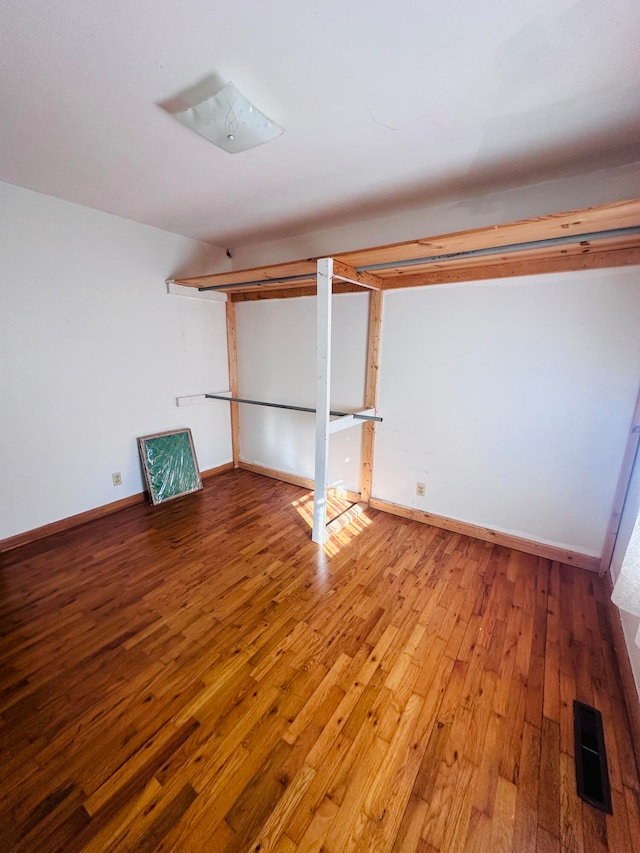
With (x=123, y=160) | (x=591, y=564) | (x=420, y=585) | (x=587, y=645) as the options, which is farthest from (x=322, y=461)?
(x=123, y=160)

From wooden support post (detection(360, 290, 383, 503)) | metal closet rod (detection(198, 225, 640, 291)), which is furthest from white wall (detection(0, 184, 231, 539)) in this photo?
wooden support post (detection(360, 290, 383, 503))

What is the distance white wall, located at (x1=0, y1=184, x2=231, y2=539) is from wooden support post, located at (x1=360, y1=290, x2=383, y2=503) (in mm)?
1856

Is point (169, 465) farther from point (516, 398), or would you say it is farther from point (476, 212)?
point (476, 212)

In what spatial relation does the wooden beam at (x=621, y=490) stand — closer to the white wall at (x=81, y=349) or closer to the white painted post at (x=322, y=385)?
the white painted post at (x=322, y=385)

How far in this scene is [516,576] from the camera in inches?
89.0

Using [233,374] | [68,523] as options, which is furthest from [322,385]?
[68,523]

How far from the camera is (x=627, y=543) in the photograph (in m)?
1.79

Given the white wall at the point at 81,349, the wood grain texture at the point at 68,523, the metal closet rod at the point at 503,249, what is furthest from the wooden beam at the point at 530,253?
the wood grain texture at the point at 68,523

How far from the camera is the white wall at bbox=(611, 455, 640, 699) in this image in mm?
1502

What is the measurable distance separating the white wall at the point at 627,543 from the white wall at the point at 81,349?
363 centimetres

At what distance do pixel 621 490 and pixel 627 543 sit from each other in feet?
1.65

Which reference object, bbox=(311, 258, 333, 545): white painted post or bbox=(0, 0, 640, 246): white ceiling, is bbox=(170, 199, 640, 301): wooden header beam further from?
bbox=(0, 0, 640, 246): white ceiling

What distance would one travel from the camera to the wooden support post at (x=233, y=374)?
385cm

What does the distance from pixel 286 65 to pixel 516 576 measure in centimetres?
293
